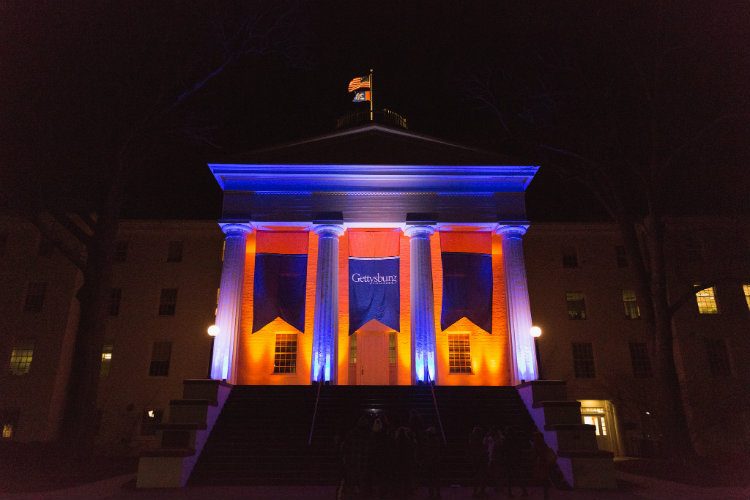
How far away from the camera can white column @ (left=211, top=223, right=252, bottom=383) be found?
21406mm

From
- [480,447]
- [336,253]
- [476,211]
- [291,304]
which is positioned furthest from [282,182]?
[480,447]

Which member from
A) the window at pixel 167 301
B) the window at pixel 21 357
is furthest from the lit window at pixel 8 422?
the window at pixel 167 301

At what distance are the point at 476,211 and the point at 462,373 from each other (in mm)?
7769

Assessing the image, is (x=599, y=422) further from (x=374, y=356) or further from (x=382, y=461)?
(x=382, y=461)

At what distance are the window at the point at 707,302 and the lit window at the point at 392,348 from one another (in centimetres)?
1845

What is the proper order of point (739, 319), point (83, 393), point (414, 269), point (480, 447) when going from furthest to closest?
point (739, 319) → point (414, 269) → point (83, 393) → point (480, 447)

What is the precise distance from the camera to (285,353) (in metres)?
25.0

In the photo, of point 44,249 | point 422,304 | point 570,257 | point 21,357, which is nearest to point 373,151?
point 422,304

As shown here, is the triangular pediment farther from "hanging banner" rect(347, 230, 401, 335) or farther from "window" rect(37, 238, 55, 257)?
"window" rect(37, 238, 55, 257)

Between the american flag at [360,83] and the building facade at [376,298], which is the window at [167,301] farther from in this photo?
the american flag at [360,83]

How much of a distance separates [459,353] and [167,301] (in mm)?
17337

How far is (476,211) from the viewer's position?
2430 cm

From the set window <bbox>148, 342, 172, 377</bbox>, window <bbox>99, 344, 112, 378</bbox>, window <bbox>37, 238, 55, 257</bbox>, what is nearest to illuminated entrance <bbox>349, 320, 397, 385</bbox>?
window <bbox>148, 342, 172, 377</bbox>

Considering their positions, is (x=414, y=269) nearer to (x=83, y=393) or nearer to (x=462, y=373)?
(x=462, y=373)
